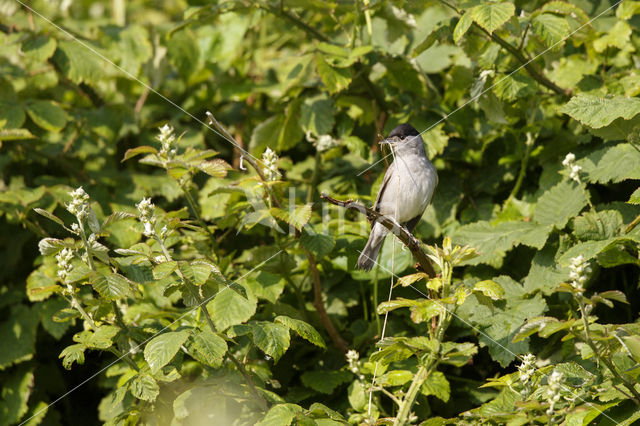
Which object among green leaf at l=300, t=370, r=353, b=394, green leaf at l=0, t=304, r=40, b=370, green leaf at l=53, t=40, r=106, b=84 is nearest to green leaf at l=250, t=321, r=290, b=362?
green leaf at l=300, t=370, r=353, b=394

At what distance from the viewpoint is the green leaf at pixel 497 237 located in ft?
10.2

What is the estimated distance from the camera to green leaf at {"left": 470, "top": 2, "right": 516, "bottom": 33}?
2.99 m

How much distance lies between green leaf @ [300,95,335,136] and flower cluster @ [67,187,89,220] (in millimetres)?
Result: 1544

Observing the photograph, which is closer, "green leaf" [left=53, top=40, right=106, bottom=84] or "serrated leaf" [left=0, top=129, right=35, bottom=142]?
"serrated leaf" [left=0, top=129, right=35, bottom=142]

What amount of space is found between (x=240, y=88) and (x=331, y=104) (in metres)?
1.22

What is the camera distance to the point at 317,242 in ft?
10.2

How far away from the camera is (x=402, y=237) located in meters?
2.68

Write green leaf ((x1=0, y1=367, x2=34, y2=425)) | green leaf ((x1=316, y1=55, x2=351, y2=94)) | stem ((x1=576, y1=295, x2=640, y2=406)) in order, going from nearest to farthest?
stem ((x1=576, y1=295, x2=640, y2=406)) → green leaf ((x1=316, y1=55, x2=351, y2=94)) → green leaf ((x1=0, y1=367, x2=34, y2=425))

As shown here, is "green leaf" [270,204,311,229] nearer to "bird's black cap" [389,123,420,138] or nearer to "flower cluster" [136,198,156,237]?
"flower cluster" [136,198,156,237]

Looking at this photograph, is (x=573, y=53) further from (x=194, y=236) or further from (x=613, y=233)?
(x=194, y=236)

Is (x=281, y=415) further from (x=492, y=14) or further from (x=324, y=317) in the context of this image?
(x=492, y=14)

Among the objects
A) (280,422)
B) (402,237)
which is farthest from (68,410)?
(402,237)

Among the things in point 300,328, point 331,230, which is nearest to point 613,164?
point 331,230

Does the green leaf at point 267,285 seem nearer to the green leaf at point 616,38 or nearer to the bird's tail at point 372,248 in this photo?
the bird's tail at point 372,248
